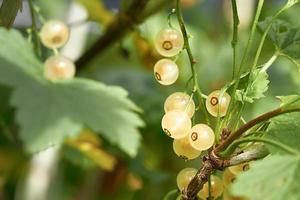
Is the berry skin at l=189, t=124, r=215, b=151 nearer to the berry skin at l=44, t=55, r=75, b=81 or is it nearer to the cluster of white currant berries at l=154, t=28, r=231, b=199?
the cluster of white currant berries at l=154, t=28, r=231, b=199

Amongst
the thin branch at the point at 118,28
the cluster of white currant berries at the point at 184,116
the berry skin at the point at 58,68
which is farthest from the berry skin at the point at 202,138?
the thin branch at the point at 118,28

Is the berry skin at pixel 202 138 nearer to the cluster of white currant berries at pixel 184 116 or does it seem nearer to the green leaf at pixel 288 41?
the cluster of white currant berries at pixel 184 116

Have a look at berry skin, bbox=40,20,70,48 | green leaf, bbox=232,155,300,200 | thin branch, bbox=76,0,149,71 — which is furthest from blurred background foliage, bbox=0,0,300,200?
green leaf, bbox=232,155,300,200

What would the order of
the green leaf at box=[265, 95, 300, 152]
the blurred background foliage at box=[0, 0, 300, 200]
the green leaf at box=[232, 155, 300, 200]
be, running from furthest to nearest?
1. the blurred background foliage at box=[0, 0, 300, 200]
2. the green leaf at box=[265, 95, 300, 152]
3. the green leaf at box=[232, 155, 300, 200]

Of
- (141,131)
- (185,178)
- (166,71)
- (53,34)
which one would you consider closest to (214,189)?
(185,178)

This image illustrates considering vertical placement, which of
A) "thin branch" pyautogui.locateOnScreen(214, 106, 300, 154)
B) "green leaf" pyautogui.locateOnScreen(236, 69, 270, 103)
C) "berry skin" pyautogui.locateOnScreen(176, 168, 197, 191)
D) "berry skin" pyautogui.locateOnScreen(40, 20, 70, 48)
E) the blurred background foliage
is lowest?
"thin branch" pyautogui.locateOnScreen(214, 106, 300, 154)

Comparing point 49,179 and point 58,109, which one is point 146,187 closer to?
point 49,179
